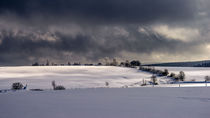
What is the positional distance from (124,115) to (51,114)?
2373 mm

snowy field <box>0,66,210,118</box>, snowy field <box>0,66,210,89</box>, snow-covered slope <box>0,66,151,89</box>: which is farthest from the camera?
snow-covered slope <box>0,66,151,89</box>

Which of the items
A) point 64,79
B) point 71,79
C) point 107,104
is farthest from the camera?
point 71,79

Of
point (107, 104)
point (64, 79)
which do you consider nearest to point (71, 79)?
point (64, 79)

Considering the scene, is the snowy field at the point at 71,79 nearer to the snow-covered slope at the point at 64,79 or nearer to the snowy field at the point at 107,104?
the snow-covered slope at the point at 64,79

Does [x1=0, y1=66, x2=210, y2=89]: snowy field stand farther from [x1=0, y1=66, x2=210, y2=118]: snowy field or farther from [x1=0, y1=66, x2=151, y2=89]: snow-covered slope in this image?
[x1=0, y1=66, x2=210, y2=118]: snowy field

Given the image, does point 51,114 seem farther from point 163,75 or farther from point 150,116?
point 163,75

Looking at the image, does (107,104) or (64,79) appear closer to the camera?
(107,104)

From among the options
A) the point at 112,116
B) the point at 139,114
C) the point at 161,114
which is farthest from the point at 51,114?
the point at 161,114

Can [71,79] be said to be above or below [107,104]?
below

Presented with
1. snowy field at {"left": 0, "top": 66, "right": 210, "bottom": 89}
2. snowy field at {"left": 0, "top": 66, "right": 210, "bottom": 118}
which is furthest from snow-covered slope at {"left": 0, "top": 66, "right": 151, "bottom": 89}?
snowy field at {"left": 0, "top": 66, "right": 210, "bottom": 118}

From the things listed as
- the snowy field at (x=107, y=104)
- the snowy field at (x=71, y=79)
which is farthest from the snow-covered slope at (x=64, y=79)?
the snowy field at (x=107, y=104)

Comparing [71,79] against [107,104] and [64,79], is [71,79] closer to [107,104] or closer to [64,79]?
[64,79]

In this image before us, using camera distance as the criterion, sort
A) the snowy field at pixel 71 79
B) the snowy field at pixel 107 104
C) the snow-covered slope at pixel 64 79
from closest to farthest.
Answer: the snowy field at pixel 107 104 < the snowy field at pixel 71 79 < the snow-covered slope at pixel 64 79

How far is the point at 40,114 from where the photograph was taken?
24.2ft
